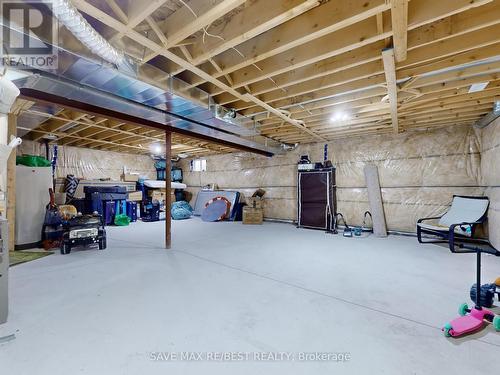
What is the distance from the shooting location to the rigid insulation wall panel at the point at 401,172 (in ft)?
16.1

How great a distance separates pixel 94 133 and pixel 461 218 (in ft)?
27.2

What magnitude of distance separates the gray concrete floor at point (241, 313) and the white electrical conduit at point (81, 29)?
7.09 ft

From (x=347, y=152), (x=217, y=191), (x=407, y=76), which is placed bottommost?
(x=217, y=191)

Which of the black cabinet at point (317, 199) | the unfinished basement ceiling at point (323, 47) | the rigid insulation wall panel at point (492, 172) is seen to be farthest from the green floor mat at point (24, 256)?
the rigid insulation wall panel at point (492, 172)

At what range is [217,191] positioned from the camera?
8805 millimetres

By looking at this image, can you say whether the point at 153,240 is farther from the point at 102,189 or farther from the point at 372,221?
the point at 372,221

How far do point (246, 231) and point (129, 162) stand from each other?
19.1ft

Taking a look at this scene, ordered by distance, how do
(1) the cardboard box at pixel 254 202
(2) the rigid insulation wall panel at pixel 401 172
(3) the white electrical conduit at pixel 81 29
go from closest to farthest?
1. (3) the white electrical conduit at pixel 81 29
2. (2) the rigid insulation wall panel at pixel 401 172
3. (1) the cardboard box at pixel 254 202

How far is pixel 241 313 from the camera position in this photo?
6.58 ft

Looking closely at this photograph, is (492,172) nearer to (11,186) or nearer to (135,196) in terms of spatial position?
(11,186)

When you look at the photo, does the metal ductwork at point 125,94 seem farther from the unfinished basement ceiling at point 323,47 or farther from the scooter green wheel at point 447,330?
the scooter green wheel at point 447,330

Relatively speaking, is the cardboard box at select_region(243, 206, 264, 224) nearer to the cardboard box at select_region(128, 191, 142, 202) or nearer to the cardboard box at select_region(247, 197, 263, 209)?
the cardboard box at select_region(247, 197, 263, 209)

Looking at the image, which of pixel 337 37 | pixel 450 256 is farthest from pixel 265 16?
pixel 450 256

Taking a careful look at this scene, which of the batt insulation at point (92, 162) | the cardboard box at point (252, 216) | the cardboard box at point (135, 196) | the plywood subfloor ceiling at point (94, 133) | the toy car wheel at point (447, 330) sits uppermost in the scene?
the plywood subfloor ceiling at point (94, 133)
